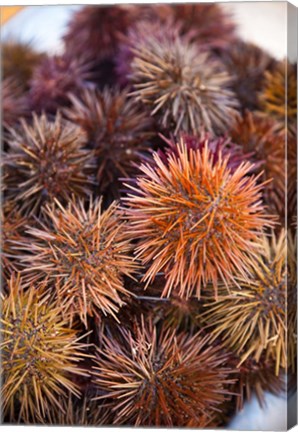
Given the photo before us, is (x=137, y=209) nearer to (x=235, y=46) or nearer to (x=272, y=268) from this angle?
(x=272, y=268)

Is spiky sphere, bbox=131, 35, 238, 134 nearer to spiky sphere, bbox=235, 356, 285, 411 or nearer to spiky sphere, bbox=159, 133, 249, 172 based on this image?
spiky sphere, bbox=159, 133, 249, 172

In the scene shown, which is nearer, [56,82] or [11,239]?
[11,239]

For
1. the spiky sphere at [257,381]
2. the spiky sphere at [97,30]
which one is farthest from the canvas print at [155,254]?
the spiky sphere at [97,30]

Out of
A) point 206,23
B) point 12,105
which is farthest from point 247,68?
point 12,105

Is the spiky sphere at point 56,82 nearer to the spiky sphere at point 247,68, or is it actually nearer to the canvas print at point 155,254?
the canvas print at point 155,254

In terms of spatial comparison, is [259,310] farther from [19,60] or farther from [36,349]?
[19,60]

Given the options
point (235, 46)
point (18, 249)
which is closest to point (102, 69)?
point (235, 46)
